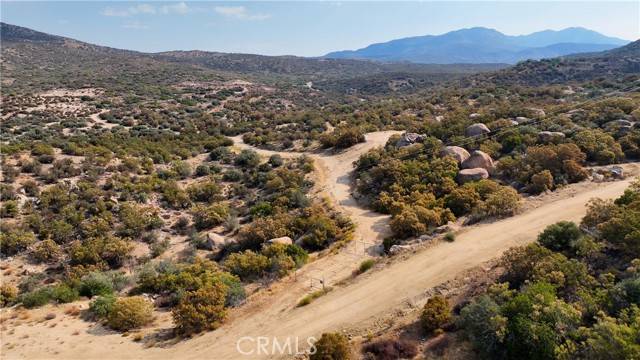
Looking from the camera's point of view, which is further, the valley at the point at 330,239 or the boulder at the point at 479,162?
the boulder at the point at 479,162

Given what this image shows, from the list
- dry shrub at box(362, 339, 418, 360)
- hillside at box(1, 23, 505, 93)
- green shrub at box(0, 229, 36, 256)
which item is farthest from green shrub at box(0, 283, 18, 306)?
hillside at box(1, 23, 505, 93)

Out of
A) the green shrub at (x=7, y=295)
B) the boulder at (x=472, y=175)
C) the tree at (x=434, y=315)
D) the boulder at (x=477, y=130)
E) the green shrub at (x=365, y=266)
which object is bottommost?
the green shrub at (x=7, y=295)

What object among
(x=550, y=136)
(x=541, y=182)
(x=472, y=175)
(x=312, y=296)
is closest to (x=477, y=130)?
(x=550, y=136)

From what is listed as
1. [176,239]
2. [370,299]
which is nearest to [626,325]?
[370,299]

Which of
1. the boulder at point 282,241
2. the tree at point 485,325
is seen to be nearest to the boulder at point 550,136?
the boulder at point 282,241

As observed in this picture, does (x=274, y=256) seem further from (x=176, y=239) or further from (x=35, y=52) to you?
(x=35, y=52)

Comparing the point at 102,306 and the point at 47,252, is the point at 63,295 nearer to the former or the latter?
the point at 102,306

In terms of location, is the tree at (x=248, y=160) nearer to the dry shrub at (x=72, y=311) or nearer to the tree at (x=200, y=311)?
the dry shrub at (x=72, y=311)
